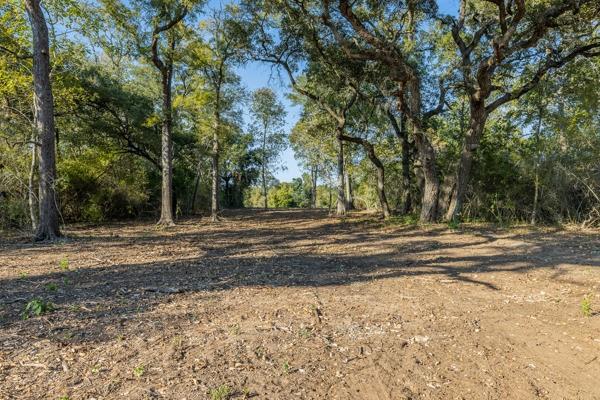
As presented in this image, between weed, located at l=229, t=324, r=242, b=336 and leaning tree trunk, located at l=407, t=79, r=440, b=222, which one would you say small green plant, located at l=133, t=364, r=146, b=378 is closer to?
weed, located at l=229, t=324, r=242, b=336

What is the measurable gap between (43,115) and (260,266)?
19.8ft

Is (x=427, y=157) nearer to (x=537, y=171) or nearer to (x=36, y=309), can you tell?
(x=537, y=171)

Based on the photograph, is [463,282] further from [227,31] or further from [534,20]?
[227,31]

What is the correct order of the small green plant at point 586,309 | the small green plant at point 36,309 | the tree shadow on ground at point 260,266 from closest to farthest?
1. the small green plant at point 36,309
2. the small green plant at point 586,309
3. the tree shadow on ground at point 260,266

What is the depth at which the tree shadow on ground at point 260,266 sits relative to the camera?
143 inches

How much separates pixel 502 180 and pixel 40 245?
1238cm

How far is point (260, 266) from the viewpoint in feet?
18.6

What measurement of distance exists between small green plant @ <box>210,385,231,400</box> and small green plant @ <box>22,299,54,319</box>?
83.7 inches

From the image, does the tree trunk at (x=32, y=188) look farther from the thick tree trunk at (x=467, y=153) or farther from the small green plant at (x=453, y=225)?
the thick tree trunk at (x=467, y=153)

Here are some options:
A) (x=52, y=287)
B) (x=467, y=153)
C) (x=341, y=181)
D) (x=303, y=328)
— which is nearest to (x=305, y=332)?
(x=303, y=328)

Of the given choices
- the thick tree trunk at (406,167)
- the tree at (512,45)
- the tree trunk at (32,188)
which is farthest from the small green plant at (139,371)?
the thick tree trunk at (406,167)

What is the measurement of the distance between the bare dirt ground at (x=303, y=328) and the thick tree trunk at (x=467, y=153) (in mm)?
4400

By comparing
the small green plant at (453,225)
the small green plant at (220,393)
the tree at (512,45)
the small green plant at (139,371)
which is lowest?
the small green plant at (220,393)

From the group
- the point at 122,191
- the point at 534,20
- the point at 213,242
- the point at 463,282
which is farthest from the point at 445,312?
the point at 122,191
